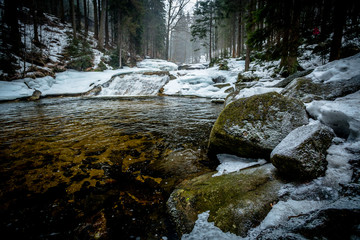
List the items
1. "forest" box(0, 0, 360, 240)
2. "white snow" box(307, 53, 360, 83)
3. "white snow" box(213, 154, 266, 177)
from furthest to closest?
"white snow" box(307, 53, 360, 83)
"white snow" box(213, 154, 266, 177)
"forest" box(0, 0, 360, 240)

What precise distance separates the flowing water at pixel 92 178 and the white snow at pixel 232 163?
0.31 meters

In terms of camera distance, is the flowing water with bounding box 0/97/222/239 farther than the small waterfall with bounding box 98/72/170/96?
No

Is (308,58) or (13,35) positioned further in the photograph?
(13,35)

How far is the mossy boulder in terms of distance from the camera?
1307 mm

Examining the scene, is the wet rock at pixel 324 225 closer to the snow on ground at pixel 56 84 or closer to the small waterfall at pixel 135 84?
the small waterfall at pixel 135 84

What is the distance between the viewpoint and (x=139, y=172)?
93.8 inches

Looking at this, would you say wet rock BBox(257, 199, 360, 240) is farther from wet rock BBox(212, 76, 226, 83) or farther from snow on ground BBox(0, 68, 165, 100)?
wet rock BBox(212, 76, 226, 83)

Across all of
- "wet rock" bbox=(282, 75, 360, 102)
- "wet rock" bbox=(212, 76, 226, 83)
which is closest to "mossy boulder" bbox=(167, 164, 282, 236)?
"wet rock" bbox=(282, 75, 360, 102)

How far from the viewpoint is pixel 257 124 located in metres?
2.41

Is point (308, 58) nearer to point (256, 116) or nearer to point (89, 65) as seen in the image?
point (256, 116)

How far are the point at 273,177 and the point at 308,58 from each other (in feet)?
29.2

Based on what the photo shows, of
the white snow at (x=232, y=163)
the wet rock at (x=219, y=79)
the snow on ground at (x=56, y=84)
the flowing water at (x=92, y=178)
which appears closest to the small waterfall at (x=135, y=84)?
the snow on ground at (x=56, y=84)

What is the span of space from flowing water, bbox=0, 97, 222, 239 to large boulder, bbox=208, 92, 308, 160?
636 millimetres

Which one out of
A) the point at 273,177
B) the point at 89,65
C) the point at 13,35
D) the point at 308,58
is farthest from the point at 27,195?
the point at 89,65
